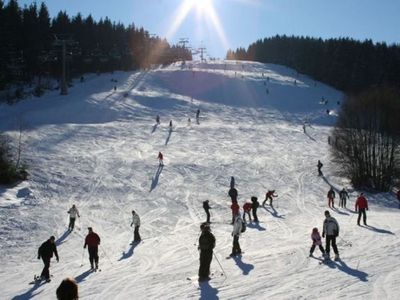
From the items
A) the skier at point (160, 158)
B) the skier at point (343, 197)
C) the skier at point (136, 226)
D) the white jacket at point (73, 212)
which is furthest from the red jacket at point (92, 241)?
the skier at point (160, 158)

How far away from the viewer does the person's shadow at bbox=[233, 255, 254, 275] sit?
47.1 ft

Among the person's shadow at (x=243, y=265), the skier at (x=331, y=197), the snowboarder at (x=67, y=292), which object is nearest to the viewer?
the snowboarder at (x=67, y=292)

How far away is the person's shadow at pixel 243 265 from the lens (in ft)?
47.1

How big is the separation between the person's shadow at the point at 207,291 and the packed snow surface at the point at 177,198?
26mm

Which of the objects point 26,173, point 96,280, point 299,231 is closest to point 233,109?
point 26,173

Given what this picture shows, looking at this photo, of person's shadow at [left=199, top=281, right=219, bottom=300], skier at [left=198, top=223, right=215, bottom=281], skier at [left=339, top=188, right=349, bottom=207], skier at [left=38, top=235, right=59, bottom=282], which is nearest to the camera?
person's shadow at [left=199, top=281, right=219, bottom=300]

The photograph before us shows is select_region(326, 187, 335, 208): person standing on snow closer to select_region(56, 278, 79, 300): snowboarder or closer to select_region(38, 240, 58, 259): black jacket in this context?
select_region(38, 240, 58, 259): black jacket

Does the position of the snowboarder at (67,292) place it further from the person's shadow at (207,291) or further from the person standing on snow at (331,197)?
the person standing on snow at (331,197)

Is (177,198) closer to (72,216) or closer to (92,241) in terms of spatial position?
(72,216)

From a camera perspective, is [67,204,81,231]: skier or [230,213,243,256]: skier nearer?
[230,213,243,256]: skier

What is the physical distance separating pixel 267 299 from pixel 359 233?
972 centimetres

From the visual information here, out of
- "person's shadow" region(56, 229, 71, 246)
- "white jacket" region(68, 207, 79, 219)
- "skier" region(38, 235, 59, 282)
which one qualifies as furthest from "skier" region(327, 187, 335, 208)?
"skier" region(38, 235, 59, 282)

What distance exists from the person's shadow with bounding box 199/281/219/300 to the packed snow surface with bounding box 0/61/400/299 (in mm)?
26

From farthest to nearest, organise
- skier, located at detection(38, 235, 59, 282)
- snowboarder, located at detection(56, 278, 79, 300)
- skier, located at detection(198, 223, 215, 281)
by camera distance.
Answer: skier, located at detection(38, 235, 59, 282), skier, located at detection(198, 223, 215, 281), snowboarder, located at detection(56, 278, 79, 300)
